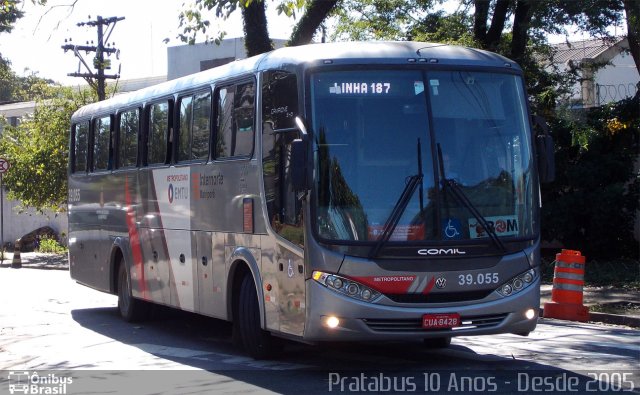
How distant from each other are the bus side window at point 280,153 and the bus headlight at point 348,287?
473 millimetres

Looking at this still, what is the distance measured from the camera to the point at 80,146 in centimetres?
1895

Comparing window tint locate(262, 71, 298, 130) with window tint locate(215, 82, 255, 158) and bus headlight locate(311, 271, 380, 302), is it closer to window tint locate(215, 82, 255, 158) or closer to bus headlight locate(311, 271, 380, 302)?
window tint locate(215, 82, 255, 158)

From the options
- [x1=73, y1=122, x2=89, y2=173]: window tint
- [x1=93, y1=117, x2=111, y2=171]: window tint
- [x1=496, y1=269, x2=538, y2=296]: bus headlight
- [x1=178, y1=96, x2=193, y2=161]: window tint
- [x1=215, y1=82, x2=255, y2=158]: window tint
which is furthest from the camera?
[x1=73, y1=122, x2=89, y2=173]: window tint

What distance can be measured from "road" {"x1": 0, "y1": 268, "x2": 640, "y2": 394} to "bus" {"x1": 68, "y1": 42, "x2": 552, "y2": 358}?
1.53ft

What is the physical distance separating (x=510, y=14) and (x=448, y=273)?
16.8 m

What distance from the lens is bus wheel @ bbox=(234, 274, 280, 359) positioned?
11258 mm

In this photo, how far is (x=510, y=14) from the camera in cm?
2534

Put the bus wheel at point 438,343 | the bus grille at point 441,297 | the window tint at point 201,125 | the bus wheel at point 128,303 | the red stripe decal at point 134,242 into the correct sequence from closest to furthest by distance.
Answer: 1. the bus grille at point 441,297
2. the bus wheel at point 438,343
3. the window tint at point 201,125
4. the red stripe decal at point 134,242
5. the bus wheel at point 128,303

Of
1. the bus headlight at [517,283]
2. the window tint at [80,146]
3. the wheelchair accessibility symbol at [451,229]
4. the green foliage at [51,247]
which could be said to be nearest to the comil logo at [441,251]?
the wheelchair accessibility symbol at [451,229]

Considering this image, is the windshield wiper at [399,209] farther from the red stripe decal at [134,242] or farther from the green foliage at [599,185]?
the green foliage at [599,185]

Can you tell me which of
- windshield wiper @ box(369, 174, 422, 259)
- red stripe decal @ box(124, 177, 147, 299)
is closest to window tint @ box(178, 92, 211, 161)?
red stripe decal @ box(124, 177, 147, 299)

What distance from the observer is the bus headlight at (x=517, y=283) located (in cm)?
1009

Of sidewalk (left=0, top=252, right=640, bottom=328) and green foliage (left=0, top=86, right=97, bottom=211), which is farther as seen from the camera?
green foliage (left=0, top=86, right=97, bottom=211)

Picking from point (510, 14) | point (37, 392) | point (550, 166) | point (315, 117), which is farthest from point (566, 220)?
point (37, 392)
